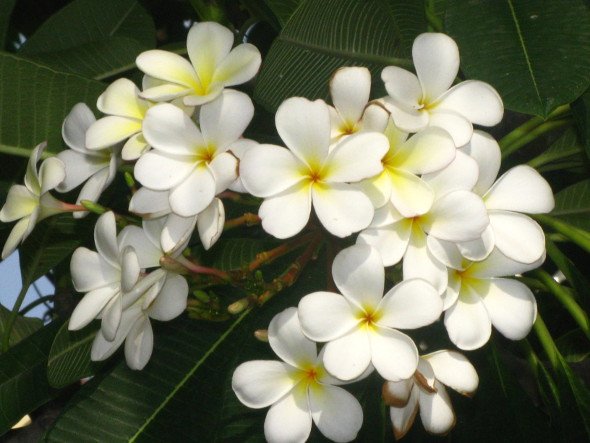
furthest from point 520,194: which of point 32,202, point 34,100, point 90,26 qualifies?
point 90,26

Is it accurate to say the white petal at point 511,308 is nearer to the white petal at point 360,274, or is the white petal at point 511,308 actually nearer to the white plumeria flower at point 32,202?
the white petal at point 360,274

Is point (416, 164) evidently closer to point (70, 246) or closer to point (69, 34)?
point (70, 246)

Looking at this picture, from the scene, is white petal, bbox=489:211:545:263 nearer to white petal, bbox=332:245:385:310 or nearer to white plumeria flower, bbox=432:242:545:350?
white plumeria flower, bbox=432:242:545:350

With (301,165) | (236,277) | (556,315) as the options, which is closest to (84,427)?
(236,277)

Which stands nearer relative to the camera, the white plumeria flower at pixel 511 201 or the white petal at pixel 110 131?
the white plumeria flower at pixel 511 201

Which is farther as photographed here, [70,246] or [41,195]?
[70,246]

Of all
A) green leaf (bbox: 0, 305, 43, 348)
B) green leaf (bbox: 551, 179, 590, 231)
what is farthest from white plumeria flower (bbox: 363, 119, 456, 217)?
green leaf (bbox: 0, 305, 43, 348)

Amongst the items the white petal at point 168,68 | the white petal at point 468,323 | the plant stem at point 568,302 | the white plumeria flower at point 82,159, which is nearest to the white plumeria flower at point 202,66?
the white petal at point 168,68
